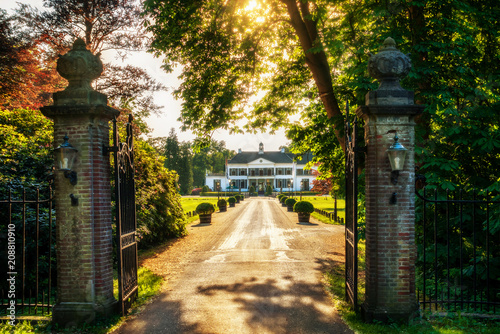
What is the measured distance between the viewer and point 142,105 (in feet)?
55.1

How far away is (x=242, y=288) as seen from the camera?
683cm

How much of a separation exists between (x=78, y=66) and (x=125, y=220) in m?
2.52

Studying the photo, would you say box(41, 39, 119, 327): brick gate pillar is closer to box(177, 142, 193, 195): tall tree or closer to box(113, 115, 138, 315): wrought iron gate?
box(113, 115, 138, 315): wrought iron gate

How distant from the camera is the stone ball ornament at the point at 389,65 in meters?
4.80

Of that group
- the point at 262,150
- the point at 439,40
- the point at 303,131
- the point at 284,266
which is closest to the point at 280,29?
the point at 303,131

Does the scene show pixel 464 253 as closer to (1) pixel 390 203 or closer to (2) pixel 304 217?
(1) pixel 390 203

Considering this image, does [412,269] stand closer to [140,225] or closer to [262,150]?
[140,225]

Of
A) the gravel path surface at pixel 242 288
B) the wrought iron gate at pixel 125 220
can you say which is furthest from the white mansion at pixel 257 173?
the wrought iron gate at pixel 125 220

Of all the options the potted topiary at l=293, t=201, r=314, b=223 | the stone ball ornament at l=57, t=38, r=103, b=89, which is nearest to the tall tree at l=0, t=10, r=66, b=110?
the stone ball ornament at l=57, t=38, r=103, b=89

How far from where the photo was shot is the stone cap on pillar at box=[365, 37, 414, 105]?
4.79m

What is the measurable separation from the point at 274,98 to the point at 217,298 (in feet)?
24.3

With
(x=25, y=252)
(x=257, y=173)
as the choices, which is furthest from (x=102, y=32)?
(x=257, y=173)

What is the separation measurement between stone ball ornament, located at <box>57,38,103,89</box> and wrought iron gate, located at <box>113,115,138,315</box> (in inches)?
31.5

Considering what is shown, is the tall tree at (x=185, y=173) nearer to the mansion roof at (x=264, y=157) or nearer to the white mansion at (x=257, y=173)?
the white mansion at (x=257, y=173)
